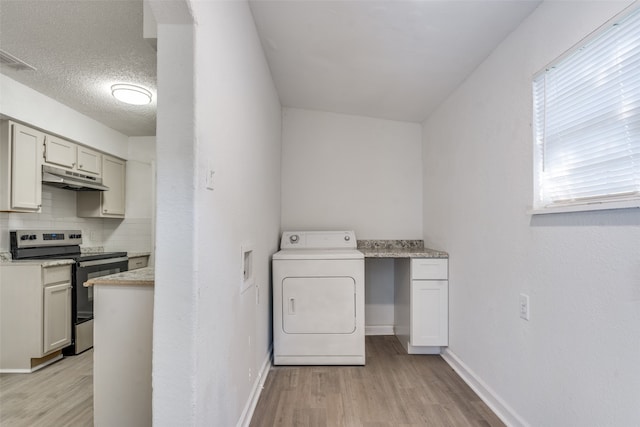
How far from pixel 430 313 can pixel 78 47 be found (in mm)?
3203

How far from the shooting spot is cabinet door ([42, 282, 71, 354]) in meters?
2.38

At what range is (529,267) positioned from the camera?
4.86 ft

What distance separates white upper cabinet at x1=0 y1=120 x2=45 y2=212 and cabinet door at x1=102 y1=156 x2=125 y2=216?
800mm

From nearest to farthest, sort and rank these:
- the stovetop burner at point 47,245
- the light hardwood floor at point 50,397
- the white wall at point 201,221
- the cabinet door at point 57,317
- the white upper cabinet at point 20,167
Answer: the white wall at point 201,221 → the light hardwood floor at point 50,397 → the white upper cabinet at point 20,167 → the cabinet door at point 57,317 → the stovetop burner at point 47,245

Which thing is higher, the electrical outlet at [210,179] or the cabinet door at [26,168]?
the cabinet door at [26,168]

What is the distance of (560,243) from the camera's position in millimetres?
1290

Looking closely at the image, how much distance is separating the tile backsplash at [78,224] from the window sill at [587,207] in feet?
12.6

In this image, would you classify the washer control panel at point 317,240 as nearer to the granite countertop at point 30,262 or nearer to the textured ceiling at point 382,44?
the textured ceiling at point 382,44

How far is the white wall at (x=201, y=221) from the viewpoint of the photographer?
96 centimetres

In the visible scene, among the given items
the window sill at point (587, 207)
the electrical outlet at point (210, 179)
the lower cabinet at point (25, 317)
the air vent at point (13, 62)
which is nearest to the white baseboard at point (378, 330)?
the window sill at point (587, 207)

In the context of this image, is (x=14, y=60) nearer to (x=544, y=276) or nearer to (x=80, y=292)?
(x=80, y=292)

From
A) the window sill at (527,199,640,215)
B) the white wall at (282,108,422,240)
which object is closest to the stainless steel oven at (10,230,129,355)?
the white wall at (282,108,422,240)

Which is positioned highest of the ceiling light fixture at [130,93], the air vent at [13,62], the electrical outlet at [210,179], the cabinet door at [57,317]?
the air vent at [13,62]

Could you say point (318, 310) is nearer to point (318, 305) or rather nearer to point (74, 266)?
point (318, 305)
